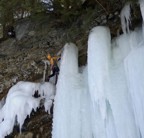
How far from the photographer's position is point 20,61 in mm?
5703

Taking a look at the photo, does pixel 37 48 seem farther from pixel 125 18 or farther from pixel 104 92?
pixel 104 92

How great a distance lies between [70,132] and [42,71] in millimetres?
1853

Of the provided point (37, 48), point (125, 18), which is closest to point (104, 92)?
point (125, 18)

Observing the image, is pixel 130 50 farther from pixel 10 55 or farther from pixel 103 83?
pixel 10 55

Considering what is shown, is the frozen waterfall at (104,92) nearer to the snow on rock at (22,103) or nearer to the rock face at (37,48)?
the rock face at (37,48)

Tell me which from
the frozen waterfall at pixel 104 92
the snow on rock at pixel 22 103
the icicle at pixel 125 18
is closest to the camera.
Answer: the frozen waterfall at pixel 104 92

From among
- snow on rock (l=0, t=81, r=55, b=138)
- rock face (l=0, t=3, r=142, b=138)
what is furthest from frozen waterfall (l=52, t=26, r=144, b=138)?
snow on rock (l=0, t=81, r=55, b=138)

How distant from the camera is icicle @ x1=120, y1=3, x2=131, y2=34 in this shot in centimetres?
448

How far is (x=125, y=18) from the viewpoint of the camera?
4.54 meters

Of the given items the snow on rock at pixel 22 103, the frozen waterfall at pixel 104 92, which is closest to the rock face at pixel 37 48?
the snow on rock at pixel 22 103

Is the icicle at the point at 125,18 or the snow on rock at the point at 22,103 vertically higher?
the icicle at the point at 125,18

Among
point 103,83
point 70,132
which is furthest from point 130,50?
point 70,132

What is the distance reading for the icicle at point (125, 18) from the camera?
4.48m

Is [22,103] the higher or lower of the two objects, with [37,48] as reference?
lower
